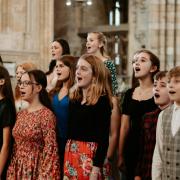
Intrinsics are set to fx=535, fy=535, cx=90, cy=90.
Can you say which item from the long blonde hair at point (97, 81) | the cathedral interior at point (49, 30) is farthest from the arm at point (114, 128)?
the cathedral interior at point (49, 30)

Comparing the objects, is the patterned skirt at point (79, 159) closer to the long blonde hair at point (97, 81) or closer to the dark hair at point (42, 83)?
the long blonde hair at point (97, 81)

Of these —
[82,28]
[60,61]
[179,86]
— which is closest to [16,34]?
[82,28]

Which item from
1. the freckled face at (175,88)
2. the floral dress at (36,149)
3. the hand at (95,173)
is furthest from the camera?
the floral dress at (36,149)

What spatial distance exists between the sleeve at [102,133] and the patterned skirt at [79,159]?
0.09 metres

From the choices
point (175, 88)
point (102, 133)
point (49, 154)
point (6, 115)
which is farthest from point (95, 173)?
point (6, 115)

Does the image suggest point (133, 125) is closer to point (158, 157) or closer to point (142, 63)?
point (142, 63)

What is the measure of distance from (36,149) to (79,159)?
44 cm

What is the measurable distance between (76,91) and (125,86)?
1046 cm

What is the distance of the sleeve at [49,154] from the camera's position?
4633 millimetres

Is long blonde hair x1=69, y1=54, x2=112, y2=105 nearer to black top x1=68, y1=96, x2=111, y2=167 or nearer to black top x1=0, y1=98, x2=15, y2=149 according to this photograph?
black top x1=68, y1=96, x2=111, y2=167

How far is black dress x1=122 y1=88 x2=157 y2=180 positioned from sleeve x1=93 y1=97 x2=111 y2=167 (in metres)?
0.70

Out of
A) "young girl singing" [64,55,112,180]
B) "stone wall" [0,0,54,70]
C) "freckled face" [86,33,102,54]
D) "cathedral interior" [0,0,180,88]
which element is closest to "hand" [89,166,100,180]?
"young girl singing" [64,55,112,180]

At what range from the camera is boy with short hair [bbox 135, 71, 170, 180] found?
15.1 feet

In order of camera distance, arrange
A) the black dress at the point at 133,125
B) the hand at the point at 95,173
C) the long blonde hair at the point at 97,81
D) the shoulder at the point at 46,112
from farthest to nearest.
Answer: the black dress at the point at 133,125, the shoulder at the point at 46,112, the long blonde hair at the point at 97,81, the hand at the point at 95,173
